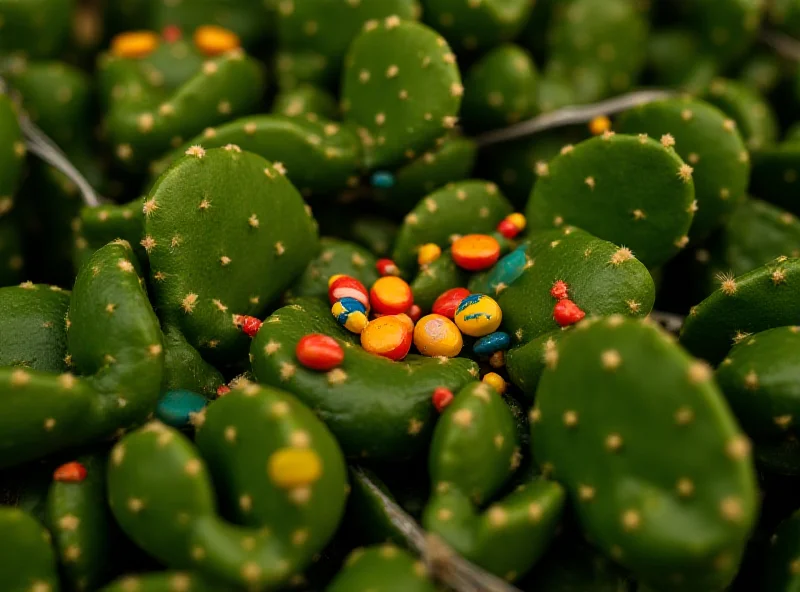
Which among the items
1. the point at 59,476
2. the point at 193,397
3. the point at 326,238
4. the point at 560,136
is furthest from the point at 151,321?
the point at 560,136

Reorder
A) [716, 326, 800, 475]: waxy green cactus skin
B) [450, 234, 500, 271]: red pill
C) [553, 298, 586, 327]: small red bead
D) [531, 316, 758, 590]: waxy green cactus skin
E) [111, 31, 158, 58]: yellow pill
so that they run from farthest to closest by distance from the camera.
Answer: [111, 31, 158, 58]: yellow pill < [450, 234, 500, 271]: red pill < [553, 298, 586, 327]: small red bead < [716, 326, 800, 475]: waxy green cactus skin < [531, 316, 758, 590]: waxy green cactus skin

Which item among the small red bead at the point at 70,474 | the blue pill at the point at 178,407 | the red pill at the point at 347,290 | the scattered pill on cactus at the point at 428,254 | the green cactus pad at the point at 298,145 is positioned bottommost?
the small red bead at the point at 70,474

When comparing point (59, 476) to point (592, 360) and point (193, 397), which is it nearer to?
point (193, 397)

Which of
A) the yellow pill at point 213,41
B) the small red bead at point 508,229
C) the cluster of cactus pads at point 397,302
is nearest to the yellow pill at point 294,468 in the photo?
the cluster of cactus pads at point 397,302

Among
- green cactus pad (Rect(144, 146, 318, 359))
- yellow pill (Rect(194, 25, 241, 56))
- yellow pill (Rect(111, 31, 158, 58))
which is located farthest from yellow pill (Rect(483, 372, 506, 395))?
yellow pill (Rect(111, 31, 158, 58))

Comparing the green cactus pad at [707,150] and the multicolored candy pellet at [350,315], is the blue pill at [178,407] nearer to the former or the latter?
the multicolored candy pellet at [350,315]

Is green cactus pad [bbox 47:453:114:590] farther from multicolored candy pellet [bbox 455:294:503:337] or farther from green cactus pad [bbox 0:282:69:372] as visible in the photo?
multicolored candy pellet [bbox 455:294:503:337]
